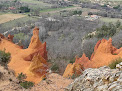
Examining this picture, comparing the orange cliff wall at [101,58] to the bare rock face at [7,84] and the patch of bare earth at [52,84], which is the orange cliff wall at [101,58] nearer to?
the patch of bare earth at [52,84]

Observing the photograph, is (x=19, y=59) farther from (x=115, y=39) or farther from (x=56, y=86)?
(x=115, y=39)

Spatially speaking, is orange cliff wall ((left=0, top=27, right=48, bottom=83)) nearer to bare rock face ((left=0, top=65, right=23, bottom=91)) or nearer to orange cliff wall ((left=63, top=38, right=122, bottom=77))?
orange cliff wall ((left=63, top=38, right=122, bottom=77))

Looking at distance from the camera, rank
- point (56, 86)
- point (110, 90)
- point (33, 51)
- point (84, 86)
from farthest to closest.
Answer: point (33, 51) → point (56, 86) → point (84, 86) → point (110, 90)

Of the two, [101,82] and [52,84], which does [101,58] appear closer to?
[52,84]

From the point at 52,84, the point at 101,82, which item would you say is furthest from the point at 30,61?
the point at 101,82

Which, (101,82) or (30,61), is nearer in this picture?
(101,82)

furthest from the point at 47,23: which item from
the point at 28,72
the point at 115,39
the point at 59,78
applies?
the point at 59,78

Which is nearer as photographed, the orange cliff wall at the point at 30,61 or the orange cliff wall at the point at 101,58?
the orange cliff wall at the point at 30,61

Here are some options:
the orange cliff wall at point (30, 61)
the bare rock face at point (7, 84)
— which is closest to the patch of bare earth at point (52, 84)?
the bare rock face at point (7, 84)
